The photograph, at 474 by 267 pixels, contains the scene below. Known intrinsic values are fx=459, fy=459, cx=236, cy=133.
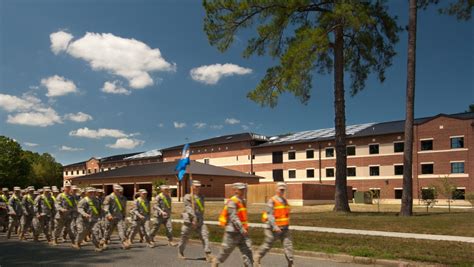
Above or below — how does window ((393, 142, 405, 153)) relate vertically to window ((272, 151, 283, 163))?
above

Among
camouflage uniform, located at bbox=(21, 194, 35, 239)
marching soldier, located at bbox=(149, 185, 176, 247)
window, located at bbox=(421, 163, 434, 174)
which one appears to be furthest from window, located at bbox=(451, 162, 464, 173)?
camouflage uniform, located at bbox=(21, 194, 35, 239)

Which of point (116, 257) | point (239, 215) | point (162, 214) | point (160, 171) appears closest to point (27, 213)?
point (162, 214)

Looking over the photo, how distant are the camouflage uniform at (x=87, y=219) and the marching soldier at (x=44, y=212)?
3.09 meters

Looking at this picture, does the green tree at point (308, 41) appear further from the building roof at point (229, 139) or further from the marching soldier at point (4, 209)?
the building roof at point (229, 139)

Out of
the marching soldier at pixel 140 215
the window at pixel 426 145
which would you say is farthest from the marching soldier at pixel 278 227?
the window at pixel 426 145

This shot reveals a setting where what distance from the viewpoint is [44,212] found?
16.6 meters

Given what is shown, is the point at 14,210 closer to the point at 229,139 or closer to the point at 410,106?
the point at 410,106

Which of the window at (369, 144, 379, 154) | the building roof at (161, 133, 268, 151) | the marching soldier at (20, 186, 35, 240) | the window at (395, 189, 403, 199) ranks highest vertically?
the building roof at (161, 133, 268, 151)

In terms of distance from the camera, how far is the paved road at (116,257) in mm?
10734

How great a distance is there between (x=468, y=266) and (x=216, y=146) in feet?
202

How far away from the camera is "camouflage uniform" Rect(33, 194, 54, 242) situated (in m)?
16.6

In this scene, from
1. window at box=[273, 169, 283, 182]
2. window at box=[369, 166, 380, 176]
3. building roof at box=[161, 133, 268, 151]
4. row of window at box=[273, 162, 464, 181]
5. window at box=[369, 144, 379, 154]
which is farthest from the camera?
building roof at box=[161, 133, 268, 151]

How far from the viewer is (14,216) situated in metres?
18.1

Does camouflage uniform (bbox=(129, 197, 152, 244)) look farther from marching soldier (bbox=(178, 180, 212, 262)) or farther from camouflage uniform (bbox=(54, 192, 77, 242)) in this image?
marching soldier (bbox=(178, 180, 212, 262))
